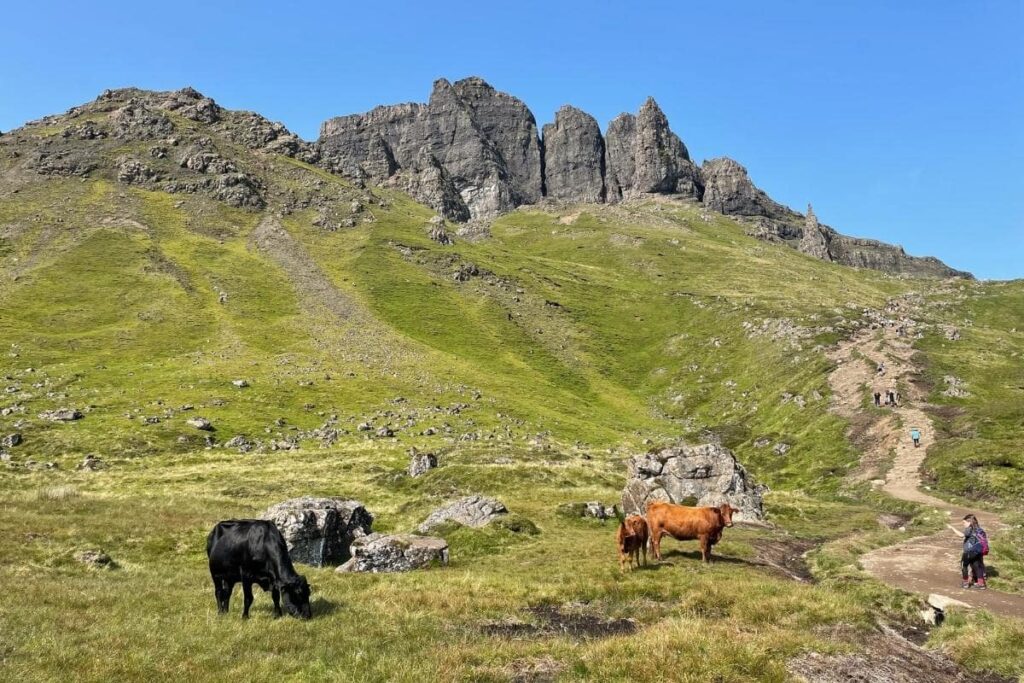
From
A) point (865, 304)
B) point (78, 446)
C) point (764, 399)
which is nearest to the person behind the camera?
point (78, 446)

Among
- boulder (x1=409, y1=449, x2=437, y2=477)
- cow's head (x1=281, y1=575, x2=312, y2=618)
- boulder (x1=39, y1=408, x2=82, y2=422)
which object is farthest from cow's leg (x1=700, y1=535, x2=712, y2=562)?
boulder (x1=39, y1=408, x2=82, y2=422)

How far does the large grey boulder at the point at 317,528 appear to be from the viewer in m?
28.2

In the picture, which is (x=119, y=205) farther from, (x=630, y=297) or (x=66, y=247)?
(x=630, y=297)

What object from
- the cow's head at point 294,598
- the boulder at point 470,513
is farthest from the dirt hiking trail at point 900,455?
the cow's head at point 294,598

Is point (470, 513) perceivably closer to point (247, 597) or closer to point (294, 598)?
point (294, 598)

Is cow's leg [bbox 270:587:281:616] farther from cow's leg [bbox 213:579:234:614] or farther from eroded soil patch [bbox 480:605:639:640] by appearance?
eroded soil patch [bbox 480:605:639:640]

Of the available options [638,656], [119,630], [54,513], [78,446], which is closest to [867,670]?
[638,656]

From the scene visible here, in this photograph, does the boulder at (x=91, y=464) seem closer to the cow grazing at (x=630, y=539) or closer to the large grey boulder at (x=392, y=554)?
the large grey boulder at (x=392, y=554)

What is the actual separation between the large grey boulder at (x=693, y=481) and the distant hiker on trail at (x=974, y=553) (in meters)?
16.8

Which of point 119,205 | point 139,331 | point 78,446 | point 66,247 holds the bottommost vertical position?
point 78,446

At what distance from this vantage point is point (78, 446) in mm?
71000

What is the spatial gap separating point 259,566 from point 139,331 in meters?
129

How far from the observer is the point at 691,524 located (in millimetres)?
26250

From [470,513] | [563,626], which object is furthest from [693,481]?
[563,626]
